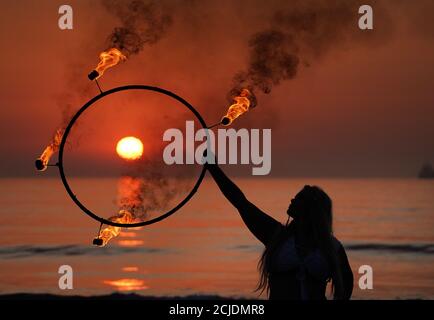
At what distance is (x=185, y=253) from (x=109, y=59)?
38145 millimetres

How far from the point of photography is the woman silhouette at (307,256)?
25.0 feet

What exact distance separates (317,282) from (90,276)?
107 feet

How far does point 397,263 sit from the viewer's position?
44.5 meters

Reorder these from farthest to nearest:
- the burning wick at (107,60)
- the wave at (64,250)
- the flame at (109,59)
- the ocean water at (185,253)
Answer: the wave at (64,250) → the ocean water at (185,253) → the flame at (109,59) → the burning wick at (107,60)

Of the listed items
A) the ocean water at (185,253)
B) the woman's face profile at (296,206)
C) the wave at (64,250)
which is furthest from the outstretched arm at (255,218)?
the wave at (64,250)

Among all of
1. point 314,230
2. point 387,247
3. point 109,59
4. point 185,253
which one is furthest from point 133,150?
point 387,247

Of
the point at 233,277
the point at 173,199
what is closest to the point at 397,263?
the point at 233,277

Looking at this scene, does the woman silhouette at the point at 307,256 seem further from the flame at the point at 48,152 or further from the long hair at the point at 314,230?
the flame at the point at 48,152

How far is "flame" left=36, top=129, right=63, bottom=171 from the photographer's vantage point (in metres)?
10.8

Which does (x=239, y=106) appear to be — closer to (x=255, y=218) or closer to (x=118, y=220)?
(x=118, y=220)

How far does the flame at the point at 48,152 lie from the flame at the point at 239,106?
2013mm

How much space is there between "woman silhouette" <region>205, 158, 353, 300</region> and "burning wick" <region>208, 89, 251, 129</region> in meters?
2.70

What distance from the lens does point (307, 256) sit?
7.65 m
